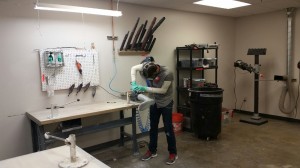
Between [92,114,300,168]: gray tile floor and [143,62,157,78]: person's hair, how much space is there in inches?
50.9

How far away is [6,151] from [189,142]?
2828 mm

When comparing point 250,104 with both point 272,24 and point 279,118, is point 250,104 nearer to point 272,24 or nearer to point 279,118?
point 279,118

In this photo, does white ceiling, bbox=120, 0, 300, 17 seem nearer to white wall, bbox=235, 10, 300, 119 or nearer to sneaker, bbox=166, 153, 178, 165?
white wall, bbox=235, 10, 300, 119

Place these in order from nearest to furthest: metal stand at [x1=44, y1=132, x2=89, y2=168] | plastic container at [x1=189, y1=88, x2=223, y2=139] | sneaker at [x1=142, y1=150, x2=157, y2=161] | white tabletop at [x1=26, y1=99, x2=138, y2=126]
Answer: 1. metal stand at [x1=44, y1=132, x2=89, y2=168]
2. white tabletop at [x1=26, y1=99, x2=138, y2=126]
3. sneaker at [x1=142, y1=150, x2=157, y2=161]
4. plastic container at [x1=189, y1=88, x2=223, y2=139]

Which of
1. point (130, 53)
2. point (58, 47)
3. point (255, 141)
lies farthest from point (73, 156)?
point (255, 141)

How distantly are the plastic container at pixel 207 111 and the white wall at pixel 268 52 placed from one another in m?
2.17

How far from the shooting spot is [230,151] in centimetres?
383

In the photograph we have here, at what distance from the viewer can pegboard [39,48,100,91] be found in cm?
341

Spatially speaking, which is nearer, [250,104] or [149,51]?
[149,51]

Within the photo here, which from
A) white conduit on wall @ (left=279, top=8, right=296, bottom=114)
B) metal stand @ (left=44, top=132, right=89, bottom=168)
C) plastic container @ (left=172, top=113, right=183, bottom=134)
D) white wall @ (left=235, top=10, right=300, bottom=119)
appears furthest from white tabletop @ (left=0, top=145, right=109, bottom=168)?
white wall @ (left=235, top=10, right=300, bottom=119)

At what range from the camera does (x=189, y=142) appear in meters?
4.28

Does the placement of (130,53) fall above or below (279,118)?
above

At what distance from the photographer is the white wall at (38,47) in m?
3.17

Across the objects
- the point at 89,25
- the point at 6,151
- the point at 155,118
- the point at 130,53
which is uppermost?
the point at 89,25
